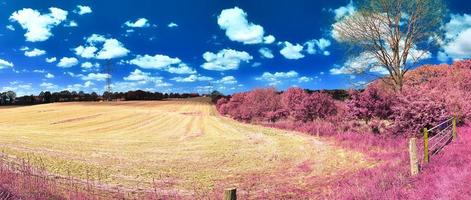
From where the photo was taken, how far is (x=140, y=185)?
60.6ft

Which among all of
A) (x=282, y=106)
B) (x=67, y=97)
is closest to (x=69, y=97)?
(x=67, y=97)

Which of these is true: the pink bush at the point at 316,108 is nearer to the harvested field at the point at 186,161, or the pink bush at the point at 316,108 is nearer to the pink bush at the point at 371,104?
the pink bush at the point at 371,104

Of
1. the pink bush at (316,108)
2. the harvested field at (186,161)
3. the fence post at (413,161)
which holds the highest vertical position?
the pink bush at (316,108)

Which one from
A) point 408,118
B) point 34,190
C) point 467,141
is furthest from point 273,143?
point 34,190

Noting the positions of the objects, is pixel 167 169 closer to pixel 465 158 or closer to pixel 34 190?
pixel 34 190

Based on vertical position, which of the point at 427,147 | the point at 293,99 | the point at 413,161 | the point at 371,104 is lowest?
the point at 413,161

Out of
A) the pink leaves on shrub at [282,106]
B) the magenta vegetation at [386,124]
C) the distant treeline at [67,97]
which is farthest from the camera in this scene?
the distant treeline at [67,97]

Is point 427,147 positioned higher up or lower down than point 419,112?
lower down

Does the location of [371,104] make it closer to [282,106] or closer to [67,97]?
[282,106]

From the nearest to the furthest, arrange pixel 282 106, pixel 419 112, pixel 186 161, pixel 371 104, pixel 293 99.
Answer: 1. pixel 186 161
2. pixel 419 112
3. pixel 371 104
4. pixel 293 99
5. pixel 282 106

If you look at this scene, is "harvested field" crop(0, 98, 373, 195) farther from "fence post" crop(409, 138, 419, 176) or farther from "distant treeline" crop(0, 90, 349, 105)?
"distant treeline" crop(0, 90, 349, 105)

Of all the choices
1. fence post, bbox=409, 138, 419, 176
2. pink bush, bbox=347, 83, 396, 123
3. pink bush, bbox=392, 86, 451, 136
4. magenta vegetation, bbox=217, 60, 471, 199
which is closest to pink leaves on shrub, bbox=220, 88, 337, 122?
magenta vegetation, bbox=217, 60, 471, 199

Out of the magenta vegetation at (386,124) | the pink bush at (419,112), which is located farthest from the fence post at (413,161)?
the pink bush at (419,112)

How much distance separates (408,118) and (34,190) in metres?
26.0
